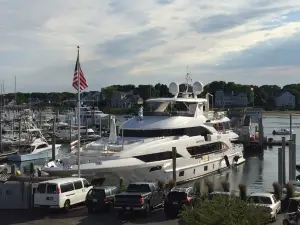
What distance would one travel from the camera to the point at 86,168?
92.3 feet

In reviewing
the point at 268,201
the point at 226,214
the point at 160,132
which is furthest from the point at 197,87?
the point at 226,214

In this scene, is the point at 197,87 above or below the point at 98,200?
above

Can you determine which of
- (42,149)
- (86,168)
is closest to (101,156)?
(86,168)

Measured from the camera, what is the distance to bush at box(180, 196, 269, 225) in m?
11.5

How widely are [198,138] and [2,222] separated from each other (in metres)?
20.6

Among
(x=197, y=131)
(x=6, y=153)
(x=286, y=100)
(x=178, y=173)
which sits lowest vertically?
(x=6, y=153)

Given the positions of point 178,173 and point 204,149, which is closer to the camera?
point 178,173

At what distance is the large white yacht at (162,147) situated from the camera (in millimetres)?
29219

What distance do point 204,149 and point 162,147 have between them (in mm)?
6552

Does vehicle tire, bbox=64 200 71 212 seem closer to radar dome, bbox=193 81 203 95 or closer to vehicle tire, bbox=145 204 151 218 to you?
vehicle tire, bbox=145 204 151 218

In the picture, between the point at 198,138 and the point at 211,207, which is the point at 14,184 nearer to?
the point at 211,207

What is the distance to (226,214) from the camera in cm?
1156

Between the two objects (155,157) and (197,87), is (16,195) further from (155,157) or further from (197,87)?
(197,87)

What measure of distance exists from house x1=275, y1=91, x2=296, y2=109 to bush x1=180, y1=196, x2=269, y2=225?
182 m
